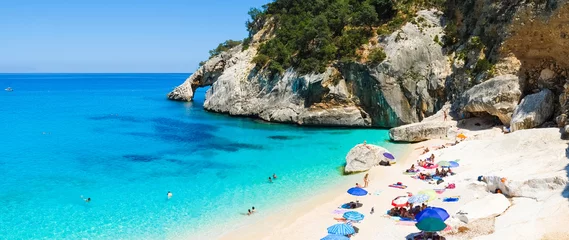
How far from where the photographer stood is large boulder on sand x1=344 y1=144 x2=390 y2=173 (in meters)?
27.6

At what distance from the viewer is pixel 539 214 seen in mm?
15320

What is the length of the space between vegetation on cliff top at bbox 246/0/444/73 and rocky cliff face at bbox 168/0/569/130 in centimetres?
147

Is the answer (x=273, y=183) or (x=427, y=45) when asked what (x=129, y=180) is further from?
(x=427, y=45)

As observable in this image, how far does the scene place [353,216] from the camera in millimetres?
18328

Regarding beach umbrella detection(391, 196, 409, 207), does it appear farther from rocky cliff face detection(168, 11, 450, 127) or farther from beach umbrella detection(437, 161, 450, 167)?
rocky cliff face detection(168, 11, 450, 127)

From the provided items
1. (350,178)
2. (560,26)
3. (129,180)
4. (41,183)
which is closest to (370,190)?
(350,178)

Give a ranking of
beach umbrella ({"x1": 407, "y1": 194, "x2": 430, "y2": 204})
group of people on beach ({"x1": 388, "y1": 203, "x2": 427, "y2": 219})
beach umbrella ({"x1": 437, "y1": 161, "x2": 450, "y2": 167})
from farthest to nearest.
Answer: beach umbrella ({"x1": 437, "y1": 161, "x2": 450, "y2": 167}) → beach umbrella ({"x1": 407, "y1": 194, "x2": 430, "y2": 204}) → group of people on beach ({"x1": 388, "y1": 203, "x2": 427, "y2": 219})

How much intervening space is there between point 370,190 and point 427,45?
86.7 ft

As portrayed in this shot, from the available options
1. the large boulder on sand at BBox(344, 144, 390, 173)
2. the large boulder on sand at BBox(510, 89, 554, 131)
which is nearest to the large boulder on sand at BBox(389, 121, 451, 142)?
the large boulder on sand at BBox(510, 89, 554, 131)

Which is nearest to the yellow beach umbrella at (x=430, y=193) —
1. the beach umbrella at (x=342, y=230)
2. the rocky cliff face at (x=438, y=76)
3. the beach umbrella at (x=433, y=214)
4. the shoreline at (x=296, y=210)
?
the shoreline at (x=296, y=210)

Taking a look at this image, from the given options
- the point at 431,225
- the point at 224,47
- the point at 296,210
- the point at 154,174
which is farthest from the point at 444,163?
the point at 224,47

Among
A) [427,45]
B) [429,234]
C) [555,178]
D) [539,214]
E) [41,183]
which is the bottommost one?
[41,183]

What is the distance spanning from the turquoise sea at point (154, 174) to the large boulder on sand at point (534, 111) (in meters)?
11.1

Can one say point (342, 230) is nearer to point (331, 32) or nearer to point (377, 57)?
point (377, 57)
